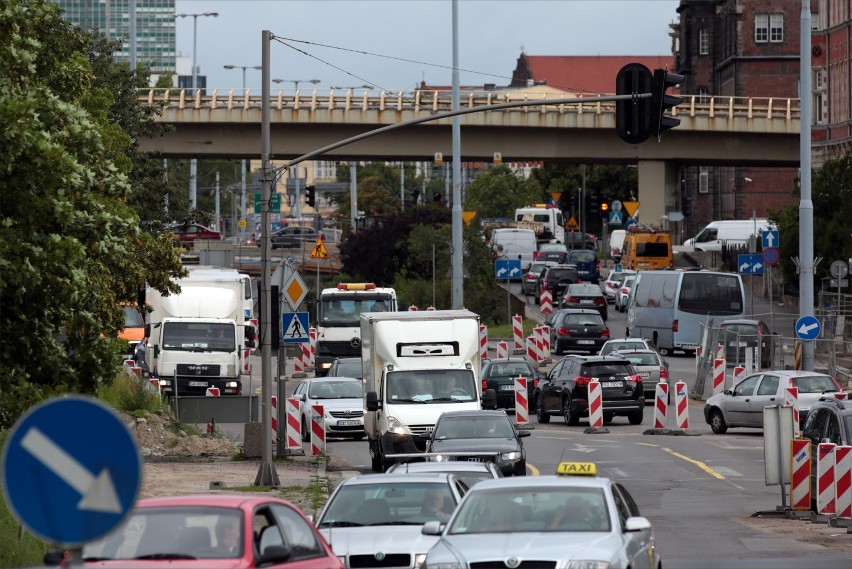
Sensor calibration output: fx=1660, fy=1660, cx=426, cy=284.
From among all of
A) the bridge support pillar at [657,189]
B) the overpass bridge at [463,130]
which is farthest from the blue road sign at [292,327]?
the bridge support pillar at [657,189]

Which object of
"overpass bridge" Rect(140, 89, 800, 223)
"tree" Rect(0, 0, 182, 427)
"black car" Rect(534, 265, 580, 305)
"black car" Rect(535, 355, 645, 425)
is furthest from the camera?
"black car" Rect(534, 265, 580, 305)

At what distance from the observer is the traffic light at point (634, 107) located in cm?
2427

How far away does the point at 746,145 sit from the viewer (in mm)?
77750

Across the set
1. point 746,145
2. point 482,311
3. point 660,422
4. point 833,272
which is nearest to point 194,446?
point 660,422

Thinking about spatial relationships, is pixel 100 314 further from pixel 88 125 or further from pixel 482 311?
pixel 482 311

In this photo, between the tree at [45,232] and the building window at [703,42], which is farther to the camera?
the building window at [703,42]

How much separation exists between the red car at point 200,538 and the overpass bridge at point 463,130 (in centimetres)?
5952

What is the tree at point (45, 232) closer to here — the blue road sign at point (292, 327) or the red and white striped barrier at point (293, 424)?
the blue road sign at point (292, 327)

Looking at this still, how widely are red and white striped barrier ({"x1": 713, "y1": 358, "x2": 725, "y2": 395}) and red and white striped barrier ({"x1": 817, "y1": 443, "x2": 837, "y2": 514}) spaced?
19.3 metres

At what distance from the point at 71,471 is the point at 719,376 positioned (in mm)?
34521

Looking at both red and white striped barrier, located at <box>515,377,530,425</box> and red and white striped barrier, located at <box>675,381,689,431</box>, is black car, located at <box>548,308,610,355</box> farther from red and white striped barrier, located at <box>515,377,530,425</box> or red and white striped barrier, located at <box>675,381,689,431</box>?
Result: red and white striped barrier, located at <box>675,381,689,431</box>

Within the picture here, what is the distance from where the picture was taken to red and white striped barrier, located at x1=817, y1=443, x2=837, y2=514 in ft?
66.5

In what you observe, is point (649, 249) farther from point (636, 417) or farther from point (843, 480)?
point (843, 480)

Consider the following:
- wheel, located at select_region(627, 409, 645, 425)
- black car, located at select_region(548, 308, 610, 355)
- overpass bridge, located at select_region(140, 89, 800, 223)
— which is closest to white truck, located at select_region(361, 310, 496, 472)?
wheel, located at select_region(627, 409, 645, 425)
